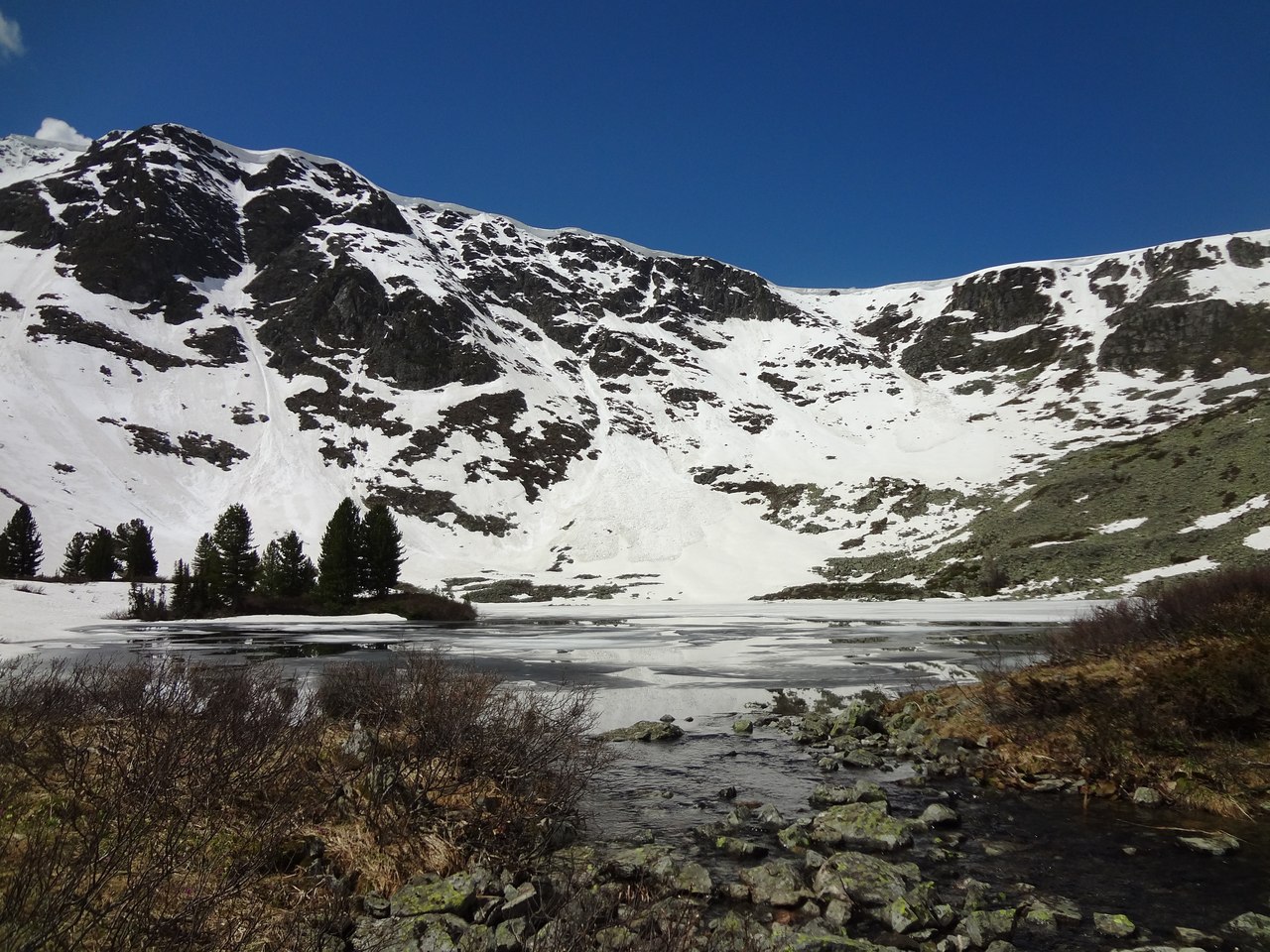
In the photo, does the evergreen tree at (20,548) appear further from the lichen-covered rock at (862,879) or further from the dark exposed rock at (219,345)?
the lichen-covered rock at (862,879)

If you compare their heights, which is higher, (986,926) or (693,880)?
(693,880)

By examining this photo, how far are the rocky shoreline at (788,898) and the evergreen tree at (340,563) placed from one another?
6124 cm

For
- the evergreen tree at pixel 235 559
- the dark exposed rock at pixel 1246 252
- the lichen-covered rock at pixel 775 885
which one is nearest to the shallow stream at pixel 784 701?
the lichen-covered rock at pixel 775 885

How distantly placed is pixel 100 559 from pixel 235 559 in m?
19.7

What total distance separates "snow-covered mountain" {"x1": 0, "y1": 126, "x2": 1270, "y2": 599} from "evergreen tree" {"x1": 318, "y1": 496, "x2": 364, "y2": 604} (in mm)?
19677

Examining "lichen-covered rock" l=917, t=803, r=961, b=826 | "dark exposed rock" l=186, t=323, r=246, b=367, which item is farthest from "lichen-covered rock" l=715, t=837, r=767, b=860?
"dark exposed rock" l=186, t=323, r=246, b=367

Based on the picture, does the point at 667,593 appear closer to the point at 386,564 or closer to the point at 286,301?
the point at 386,564

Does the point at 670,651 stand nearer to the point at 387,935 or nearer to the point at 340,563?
the point at 387,935

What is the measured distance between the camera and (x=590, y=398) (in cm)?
13862

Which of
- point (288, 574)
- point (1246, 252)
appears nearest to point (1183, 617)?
point (288, 574)

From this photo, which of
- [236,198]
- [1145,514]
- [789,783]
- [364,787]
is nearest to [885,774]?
[789,783]

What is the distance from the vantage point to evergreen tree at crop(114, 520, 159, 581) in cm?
7438

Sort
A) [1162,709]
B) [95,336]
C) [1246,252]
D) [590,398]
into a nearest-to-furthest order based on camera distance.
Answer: [1162,709], [95,336], [590,398], [1246,252]

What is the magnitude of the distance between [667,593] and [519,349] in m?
88.5
